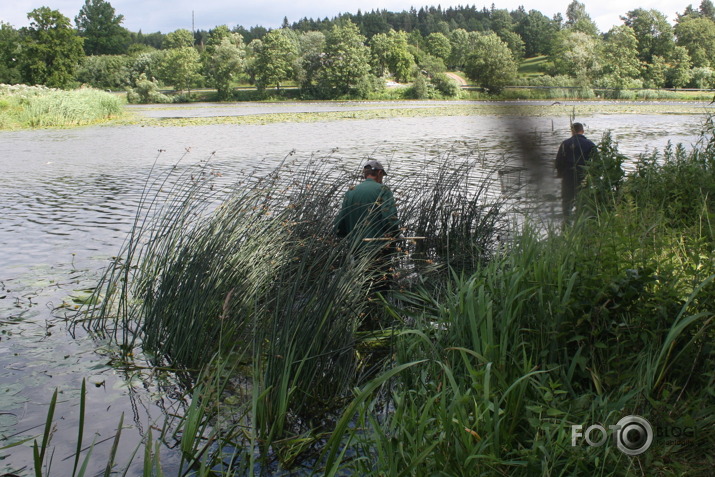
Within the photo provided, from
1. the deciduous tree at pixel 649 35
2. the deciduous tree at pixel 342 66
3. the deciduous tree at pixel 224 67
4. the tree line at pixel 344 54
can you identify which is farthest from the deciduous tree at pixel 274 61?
the deciduous tree at pixel 649 35

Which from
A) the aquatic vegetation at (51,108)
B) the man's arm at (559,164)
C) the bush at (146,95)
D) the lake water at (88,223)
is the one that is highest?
the bush at (146,95)

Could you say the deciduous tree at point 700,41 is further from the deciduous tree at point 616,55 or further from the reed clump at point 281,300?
the reed clump at point 281,300

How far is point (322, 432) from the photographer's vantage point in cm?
404

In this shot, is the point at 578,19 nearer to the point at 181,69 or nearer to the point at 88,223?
the point at 88,223

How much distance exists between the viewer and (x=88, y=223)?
11.5m

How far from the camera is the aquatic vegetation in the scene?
3234 centimetres

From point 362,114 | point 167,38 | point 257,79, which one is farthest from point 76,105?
point 167,38

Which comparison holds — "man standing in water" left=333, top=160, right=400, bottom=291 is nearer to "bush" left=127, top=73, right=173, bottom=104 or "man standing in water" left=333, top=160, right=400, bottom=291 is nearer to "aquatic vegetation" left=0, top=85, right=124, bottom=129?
"aquatic vegetation" left=0, top=85, right=124, bottom=129

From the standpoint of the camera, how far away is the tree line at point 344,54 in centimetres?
124

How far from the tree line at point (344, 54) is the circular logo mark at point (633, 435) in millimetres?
Answer: 1466

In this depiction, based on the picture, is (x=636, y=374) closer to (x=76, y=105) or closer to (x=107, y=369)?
(x=107, y=369)

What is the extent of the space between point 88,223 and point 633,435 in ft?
35.4

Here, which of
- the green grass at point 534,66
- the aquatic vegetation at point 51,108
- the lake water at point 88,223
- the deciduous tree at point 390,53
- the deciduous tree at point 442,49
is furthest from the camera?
the deciduous tree at point 390,53

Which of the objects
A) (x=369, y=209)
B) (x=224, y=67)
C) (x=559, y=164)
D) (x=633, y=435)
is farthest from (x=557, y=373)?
(x=224, y=67)
